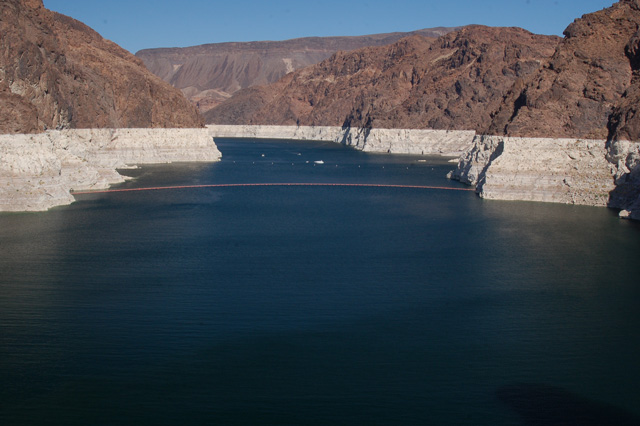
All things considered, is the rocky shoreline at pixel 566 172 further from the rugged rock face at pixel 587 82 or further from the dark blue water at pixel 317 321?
the dark blue water at pixel 317 321

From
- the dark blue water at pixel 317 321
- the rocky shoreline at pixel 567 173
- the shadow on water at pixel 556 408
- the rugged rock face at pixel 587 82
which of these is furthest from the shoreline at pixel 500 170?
the shadow on water at pixel 556 408

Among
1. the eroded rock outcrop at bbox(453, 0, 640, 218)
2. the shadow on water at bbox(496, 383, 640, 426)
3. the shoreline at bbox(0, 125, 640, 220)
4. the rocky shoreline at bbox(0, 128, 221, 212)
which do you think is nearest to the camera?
the shadow on water at bbox(496, 383, 640, 426)

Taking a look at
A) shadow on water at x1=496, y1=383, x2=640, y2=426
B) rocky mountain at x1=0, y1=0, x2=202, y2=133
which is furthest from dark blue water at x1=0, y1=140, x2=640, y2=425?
rocky mountain at x1=0, y1=0, x2=202, y2=133

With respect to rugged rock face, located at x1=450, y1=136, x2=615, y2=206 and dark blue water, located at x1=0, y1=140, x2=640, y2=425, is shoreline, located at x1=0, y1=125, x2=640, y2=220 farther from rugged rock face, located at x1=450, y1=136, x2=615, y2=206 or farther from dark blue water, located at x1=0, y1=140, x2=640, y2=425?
dark blue water, located at x1=0, y1=140, x2=640, y2=425

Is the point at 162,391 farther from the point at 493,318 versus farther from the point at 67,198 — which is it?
the point at 67,198

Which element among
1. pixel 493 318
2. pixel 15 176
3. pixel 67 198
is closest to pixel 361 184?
pixel 67 198

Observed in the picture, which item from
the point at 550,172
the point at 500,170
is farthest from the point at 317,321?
the point at 500,170
